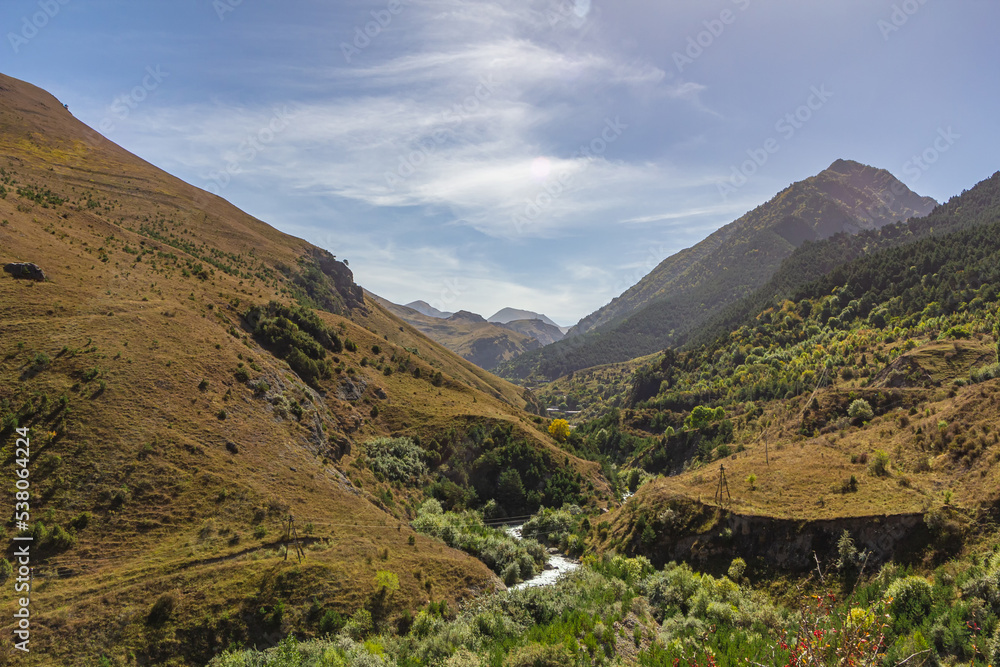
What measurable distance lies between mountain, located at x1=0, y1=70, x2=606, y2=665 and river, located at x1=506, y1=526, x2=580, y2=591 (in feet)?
14.7

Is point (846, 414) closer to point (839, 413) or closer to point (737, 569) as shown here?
point (839, 413)

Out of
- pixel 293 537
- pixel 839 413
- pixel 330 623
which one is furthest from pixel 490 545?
pixel 839 413

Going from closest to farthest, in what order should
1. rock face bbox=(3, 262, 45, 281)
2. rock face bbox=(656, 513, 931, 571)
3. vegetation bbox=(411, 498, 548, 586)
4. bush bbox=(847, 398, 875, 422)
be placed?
1. rock face bbox=(656, 513, 931, 571)
2. vegetation bbox=(411, 498, 548, 586)
3. rock face bbox=(3, 262, 45, 281)
4. bush bbox=(847, 398, 875, 422)

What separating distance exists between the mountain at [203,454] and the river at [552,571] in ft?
14.7

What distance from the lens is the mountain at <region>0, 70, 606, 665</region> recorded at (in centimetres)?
2488

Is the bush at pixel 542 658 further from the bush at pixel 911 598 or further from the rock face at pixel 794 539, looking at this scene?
the bush at pixel 911 598

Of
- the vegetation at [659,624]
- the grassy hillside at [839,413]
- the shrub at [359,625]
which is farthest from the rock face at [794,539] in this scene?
the shrub at [359,625]

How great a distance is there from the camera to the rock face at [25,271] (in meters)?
41.1

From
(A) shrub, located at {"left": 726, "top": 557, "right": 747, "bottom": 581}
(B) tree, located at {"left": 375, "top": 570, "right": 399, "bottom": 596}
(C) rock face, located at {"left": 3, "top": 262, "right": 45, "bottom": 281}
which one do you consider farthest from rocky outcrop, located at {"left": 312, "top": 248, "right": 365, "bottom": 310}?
(A) shrub, located at {"left": 726, "top": 557, "right": 747, "bottom": 581}

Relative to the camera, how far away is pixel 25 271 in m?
41.5

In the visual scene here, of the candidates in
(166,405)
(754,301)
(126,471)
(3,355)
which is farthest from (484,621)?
(754,301)

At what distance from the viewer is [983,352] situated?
172 ft

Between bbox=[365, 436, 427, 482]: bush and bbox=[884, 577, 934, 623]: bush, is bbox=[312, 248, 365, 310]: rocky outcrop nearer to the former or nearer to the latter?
bbox=[365, 436, 427, 482]: bush

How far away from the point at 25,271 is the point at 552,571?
2139 inches
